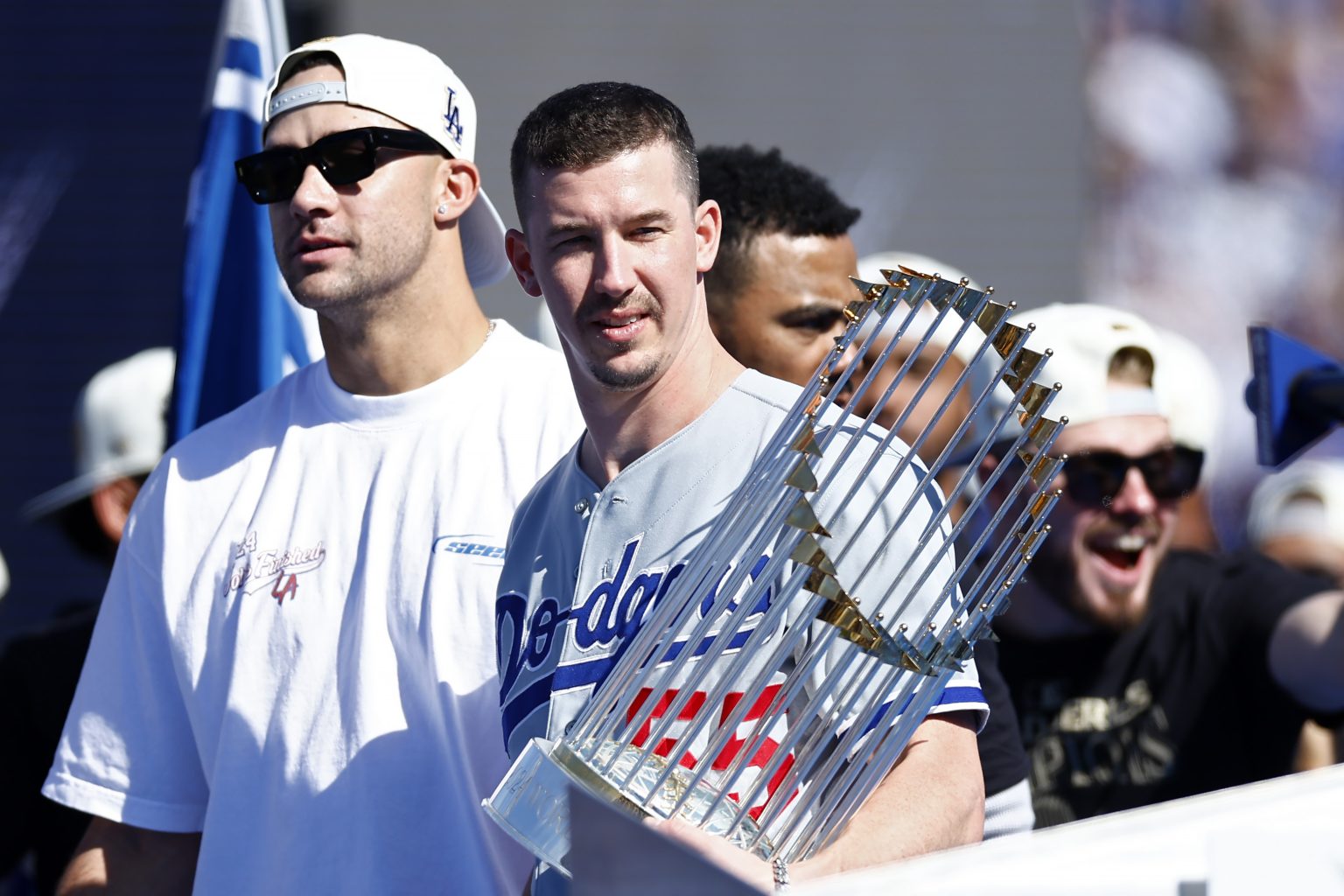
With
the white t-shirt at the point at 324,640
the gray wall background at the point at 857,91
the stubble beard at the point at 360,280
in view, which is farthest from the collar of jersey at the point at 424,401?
the gray wall background at the point at 857,91

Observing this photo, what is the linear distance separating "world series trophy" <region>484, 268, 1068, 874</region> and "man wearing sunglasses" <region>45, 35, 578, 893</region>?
79cm

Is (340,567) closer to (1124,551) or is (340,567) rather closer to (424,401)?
(424,401)

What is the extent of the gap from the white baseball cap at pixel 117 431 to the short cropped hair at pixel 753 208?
1838 millimetres

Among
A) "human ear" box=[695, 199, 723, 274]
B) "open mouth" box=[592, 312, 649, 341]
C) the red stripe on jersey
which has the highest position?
"human ear" box=[695, 199, 723, 274]

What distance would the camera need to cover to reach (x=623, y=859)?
1.40m

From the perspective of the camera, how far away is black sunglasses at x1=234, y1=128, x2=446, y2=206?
119 inches

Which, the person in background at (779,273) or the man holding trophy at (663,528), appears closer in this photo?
the man holding trophy at (663,528)

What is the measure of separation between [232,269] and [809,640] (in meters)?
2.55

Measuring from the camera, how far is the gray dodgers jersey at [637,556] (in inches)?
84.3

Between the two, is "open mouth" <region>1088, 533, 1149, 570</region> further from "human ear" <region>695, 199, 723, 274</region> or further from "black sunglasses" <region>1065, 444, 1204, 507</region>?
"human ear" <region>695, 199, 723, 274</region>

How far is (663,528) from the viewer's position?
2285 mm

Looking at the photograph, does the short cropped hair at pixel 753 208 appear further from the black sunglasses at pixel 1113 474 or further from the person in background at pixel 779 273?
the black sunglasses at pixel 1113 474

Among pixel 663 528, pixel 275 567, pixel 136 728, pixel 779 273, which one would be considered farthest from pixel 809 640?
pixel 779 273

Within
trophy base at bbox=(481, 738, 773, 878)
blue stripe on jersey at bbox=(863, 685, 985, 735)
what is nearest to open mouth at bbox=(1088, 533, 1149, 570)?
blue stripe on jersey at bbox=(863, 685, 985, 735)
